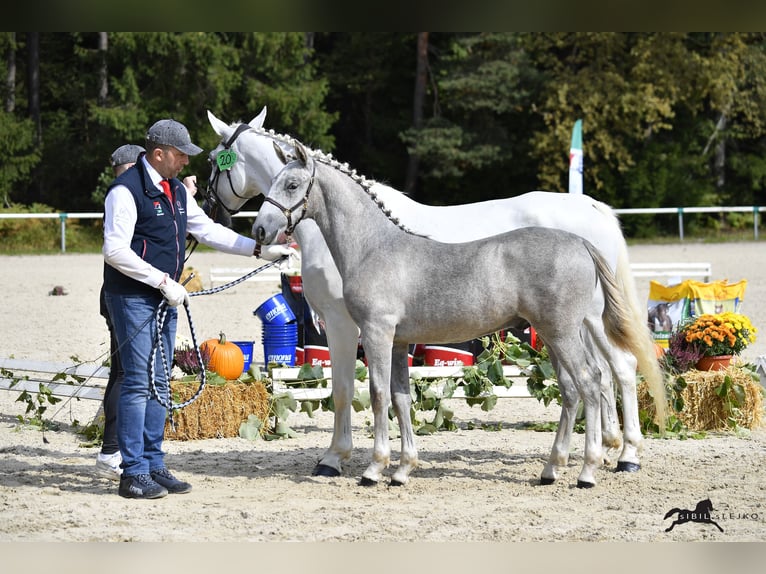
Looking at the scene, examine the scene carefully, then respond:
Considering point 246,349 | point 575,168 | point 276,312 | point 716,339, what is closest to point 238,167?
point 246,349

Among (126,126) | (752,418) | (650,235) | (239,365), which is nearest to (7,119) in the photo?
(126,126)

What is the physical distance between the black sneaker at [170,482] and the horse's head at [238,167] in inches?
72.3

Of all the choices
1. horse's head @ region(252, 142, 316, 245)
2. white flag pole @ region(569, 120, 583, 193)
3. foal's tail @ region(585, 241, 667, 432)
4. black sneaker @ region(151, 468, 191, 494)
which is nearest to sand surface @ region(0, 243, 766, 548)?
black sneaker @ region(151, 468, 191, 494)

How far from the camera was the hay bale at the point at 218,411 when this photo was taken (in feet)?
22.9

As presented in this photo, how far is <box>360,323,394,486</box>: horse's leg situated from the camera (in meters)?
5.38

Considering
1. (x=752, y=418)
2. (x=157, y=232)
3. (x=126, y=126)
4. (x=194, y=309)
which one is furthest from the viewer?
(x=126, y=126)

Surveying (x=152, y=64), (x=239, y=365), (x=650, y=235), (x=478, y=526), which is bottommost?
(x=478, y=526)

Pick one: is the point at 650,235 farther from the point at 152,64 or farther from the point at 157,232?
the point at 157,232

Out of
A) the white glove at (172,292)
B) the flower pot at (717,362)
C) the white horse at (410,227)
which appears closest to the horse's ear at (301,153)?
the white horse at (410,227)

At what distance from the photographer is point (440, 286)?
5.39 meters

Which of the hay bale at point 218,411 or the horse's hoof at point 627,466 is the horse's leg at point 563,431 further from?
the hay bale at point 218,411

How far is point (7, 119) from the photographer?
1094 inches

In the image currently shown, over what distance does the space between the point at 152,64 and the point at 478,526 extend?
2578cm

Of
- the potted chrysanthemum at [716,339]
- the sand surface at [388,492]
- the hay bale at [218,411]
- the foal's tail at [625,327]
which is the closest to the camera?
the sand surface at [388,492]
